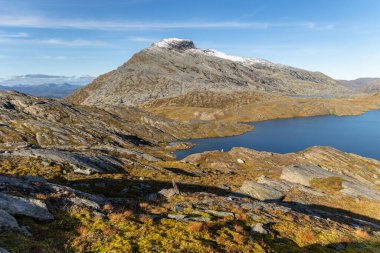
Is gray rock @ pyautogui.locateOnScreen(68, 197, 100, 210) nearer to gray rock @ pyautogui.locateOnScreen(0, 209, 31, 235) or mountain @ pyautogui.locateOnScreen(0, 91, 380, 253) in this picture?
mountain @ pyautogui.locateOnScreen(0, 91, 380, 253)

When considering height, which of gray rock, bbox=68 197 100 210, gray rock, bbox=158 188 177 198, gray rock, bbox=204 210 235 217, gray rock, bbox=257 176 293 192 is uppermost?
gray rock, bbox=68 197 100 210

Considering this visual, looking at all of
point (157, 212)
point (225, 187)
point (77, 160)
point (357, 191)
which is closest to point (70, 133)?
point (77, 160)

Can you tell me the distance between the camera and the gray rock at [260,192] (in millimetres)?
38156

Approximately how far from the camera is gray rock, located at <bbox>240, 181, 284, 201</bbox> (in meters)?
38.2

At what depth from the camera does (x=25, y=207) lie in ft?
55.2

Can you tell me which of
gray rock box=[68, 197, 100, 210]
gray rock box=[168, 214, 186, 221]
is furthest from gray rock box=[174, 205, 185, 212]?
gray rock box=[68, 197, 100, 210]

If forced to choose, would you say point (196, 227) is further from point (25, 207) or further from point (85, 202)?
point (25, 207)

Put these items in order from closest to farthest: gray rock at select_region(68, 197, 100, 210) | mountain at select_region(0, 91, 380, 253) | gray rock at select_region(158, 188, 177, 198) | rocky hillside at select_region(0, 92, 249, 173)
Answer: mountain at select_region(0, 91, 380, 253)
gray rock at select_region(68, 197, 100, 210)
gray rock at select_region(158, 188, 177, 198)
rocky hillside at select_region(0, 92, 249, 173)

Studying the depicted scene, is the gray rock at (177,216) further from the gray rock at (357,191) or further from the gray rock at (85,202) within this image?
the gray rock at (357,191)

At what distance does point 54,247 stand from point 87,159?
3375 centimetres

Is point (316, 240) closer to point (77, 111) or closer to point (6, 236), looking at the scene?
point (6, 236)

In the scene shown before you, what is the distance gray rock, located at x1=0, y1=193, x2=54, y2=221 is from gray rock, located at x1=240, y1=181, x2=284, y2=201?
1032 inches

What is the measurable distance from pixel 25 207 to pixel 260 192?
28642 mm

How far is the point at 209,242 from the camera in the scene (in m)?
16.0
